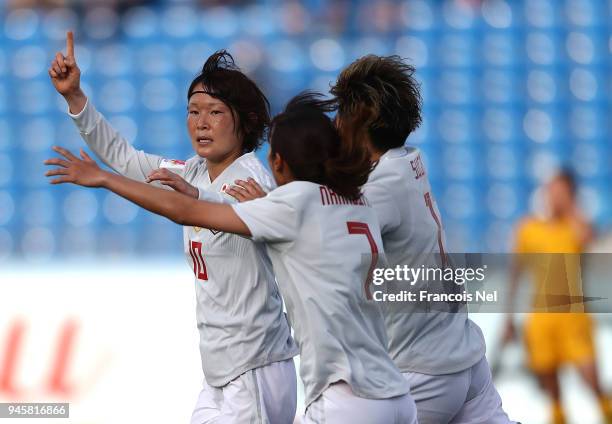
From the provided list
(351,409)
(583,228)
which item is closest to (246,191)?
(351,409)

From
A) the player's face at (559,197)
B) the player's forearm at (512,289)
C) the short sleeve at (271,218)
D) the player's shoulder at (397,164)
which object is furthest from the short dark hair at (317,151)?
the player's face at (559,197)

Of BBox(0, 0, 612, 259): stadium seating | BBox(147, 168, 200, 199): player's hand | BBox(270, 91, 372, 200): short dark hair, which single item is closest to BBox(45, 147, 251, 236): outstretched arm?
BBox(147, 168, 200, 199): player's hand

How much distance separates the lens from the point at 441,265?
11.3ft

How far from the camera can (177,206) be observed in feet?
9.28

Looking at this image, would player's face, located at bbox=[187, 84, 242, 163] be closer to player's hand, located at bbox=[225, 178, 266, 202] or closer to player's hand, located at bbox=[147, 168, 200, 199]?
player's hand, located at bbox=[225, 178, 266, 202]

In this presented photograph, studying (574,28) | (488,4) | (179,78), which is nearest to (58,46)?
(179,78)

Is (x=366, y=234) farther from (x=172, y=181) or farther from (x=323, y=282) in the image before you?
(x=172, y=181)

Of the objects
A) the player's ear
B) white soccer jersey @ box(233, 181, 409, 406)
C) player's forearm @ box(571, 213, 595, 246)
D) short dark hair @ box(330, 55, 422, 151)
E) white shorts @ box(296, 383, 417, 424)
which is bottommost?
white shorts @ box(296, 383, 417, 424)

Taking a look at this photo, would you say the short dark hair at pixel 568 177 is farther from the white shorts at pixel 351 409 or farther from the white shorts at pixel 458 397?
the white shorts at pixel 351 409

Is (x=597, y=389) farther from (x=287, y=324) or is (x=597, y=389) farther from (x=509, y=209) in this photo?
(x=287, y=324)

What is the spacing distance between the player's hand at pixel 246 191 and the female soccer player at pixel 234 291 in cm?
16

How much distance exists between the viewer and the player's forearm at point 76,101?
3.82 metres

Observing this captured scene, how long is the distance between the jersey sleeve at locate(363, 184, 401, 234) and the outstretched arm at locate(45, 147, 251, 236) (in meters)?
0.52

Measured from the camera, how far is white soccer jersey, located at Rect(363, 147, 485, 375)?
331cm
